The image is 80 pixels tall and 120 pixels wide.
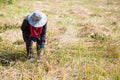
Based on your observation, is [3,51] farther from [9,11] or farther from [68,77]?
[9,11]

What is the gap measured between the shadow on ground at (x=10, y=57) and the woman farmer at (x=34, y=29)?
228mm

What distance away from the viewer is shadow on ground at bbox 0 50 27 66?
5227mm

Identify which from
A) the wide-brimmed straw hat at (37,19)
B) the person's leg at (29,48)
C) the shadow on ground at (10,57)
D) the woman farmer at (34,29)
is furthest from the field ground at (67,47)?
the wide-brimmed straw hat at (37,19)

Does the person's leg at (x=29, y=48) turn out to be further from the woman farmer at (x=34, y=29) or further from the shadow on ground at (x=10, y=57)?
the shadow on ground at (x=10, y=57)

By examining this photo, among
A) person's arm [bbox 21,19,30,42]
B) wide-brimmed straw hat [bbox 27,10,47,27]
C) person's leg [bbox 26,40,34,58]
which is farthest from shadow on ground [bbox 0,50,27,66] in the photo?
wide-brimmed straw hat [bbox 27,10,47,27]

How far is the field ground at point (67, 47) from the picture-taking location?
16.2 feet

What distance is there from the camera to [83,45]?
6.38m

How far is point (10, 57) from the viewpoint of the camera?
215 inches

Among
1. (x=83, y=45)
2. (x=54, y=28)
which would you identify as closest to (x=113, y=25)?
(x=54, y=28)

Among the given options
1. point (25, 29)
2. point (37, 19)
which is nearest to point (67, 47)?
point (25, 29)

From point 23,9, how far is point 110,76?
6.04m

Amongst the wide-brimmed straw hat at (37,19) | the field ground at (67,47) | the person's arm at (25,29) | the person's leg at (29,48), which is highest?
the wide-brimmed straw hat at (37,19)

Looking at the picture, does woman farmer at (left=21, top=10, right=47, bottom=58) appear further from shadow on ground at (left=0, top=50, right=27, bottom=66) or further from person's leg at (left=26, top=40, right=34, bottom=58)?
shadow on ground at (left=0, top=50, right=27, bottom=66)

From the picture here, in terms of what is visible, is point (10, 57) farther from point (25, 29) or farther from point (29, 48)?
point (25, 29)
